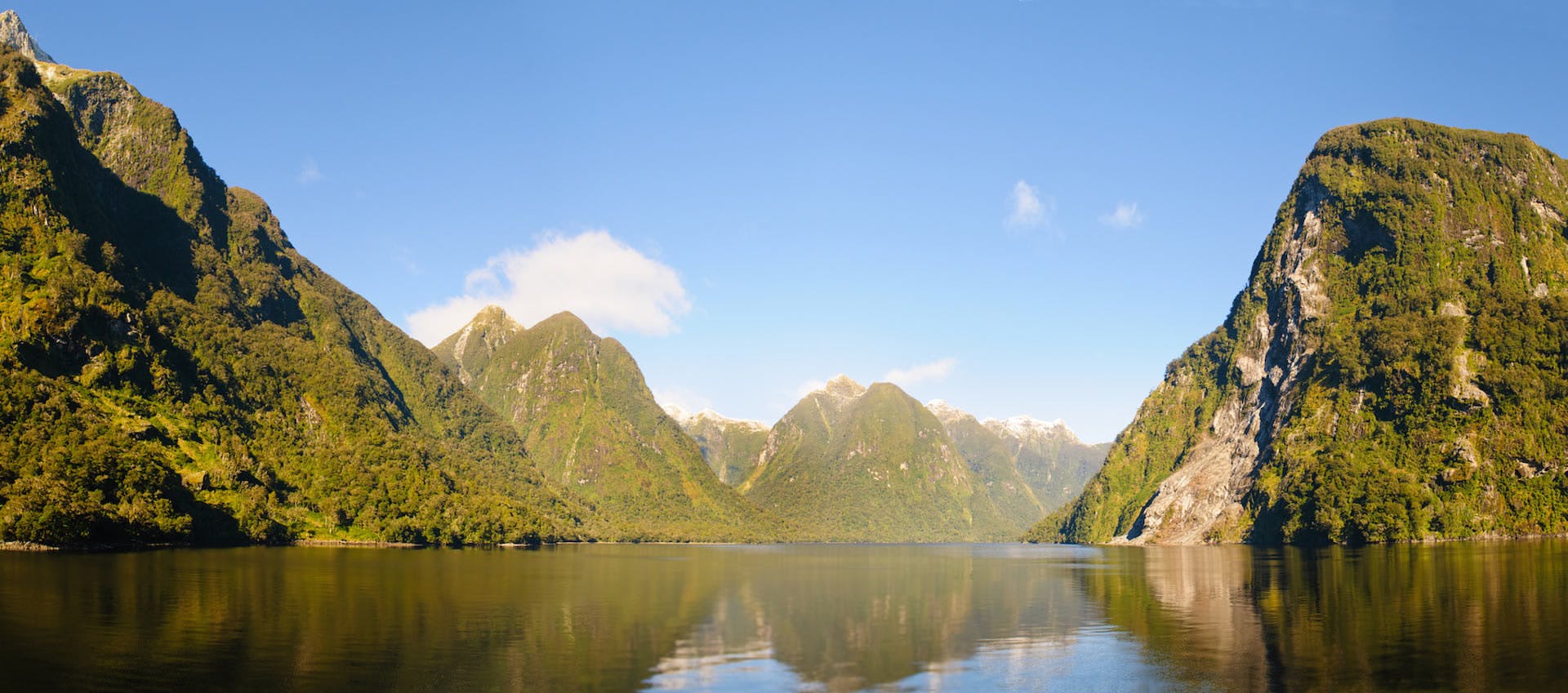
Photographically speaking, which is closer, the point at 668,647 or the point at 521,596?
the point at 668,647

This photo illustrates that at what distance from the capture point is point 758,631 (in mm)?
63969

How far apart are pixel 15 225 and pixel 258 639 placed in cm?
18879

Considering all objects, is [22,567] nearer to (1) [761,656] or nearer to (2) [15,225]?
(1) [761,656]

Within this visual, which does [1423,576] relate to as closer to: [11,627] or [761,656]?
[761,656]

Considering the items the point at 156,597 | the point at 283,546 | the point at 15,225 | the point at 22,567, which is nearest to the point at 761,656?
the point at 156,597

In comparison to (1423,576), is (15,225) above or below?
above

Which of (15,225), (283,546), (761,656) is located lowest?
(283,546)

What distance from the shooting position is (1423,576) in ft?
317

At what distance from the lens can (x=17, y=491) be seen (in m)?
123

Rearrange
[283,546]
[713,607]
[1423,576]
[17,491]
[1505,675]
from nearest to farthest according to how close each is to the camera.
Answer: [1505,675] → [713,607] → [1423,576] → [17,491] → [283,546]

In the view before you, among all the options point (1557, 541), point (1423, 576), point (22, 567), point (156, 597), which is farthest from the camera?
point (1557, 541)

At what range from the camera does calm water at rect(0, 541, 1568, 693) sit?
140ft

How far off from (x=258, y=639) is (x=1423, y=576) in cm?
10443

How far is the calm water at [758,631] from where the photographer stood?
42.7 m
